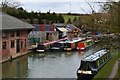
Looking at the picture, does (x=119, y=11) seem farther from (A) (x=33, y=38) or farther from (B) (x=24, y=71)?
(A) (x=33, y=38)

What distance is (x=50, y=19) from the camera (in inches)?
2146

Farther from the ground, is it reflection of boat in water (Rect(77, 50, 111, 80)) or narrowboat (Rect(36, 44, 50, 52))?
reflection of boat in water (Rect(77, 50, 111, 80))

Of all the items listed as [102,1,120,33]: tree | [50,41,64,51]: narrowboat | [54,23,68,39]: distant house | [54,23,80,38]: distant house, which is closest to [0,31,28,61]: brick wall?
[50,41,64,51]: narrowboat

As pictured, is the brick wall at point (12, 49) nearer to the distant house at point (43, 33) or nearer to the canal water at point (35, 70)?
the canal water at point (35, 70)

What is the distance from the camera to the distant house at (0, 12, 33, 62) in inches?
938

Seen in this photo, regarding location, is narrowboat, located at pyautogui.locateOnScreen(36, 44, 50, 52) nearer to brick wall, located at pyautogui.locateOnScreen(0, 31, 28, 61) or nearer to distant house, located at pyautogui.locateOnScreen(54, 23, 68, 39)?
brick wall, located at pyautogui.locateOnScreen(0, 31, 28, 61)

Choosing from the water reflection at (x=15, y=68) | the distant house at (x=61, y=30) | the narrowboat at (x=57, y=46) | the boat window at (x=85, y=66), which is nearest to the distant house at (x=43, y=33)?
the distant house at (x=61, y=30)

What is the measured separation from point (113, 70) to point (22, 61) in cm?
1138

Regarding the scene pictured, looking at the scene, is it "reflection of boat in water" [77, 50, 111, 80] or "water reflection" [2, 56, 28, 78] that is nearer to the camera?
"reflection of boat in water" [77, 50, 111, 80]

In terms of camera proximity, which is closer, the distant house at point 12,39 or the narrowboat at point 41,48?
the distant house at point 12,39

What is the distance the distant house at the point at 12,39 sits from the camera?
2381cm

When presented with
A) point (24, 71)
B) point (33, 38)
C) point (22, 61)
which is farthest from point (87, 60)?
point (33, 38)

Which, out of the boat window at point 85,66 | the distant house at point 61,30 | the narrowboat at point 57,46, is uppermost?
the boat window at point 85,66

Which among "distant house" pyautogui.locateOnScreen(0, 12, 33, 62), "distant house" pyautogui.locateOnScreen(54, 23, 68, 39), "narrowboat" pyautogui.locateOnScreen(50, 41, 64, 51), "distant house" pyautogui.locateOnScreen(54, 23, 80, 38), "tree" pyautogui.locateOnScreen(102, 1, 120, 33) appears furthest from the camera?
"distant house" pyautogui.locateOnScreen(54, 23, 80, 38)
